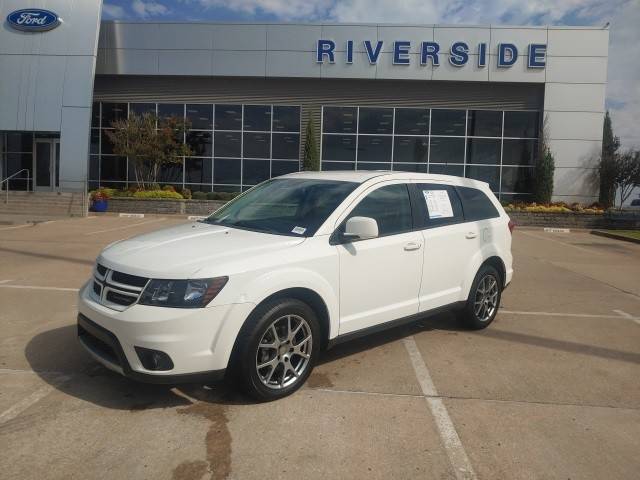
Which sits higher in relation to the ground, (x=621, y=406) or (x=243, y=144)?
(x=243, y=144)

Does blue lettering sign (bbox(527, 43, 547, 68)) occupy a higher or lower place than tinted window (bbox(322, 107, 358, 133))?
higher

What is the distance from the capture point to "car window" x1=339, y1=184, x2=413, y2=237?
4.54 m

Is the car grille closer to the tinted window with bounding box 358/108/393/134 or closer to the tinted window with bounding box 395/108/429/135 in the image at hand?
the tinted window with bounding box 358/108/393/134

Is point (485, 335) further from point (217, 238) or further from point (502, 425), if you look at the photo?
point (217, 238)

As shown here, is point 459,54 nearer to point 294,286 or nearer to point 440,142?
point 440,142

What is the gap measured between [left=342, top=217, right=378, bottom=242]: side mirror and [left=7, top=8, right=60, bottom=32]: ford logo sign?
81.1 feet

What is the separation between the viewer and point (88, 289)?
13.4 feet

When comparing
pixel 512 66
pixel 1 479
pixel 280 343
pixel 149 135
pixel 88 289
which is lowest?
pixel 1 479

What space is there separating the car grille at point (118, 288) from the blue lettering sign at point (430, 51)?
869 inches

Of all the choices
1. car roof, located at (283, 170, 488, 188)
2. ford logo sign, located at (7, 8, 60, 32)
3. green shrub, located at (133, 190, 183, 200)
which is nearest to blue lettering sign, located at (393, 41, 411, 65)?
green shrub, located at (133, 190, 183, 200)

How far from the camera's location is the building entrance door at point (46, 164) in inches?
1000

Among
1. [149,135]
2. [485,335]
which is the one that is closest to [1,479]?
[485,335]

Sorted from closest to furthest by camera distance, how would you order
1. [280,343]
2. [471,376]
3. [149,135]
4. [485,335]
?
[280,343]
[471,376]
[485,335]
[149,135]

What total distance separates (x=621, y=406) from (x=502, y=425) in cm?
109
